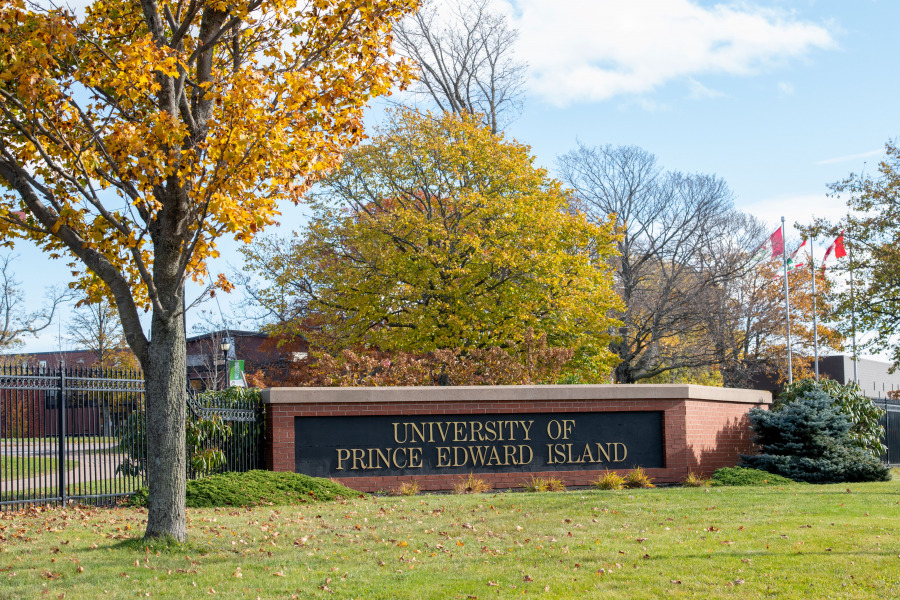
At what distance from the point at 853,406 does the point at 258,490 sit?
13692 millimetres

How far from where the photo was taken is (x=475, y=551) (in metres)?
7.96

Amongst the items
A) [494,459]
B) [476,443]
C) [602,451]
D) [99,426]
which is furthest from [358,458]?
[602,451]

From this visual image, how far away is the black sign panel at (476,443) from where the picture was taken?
13.9 metres

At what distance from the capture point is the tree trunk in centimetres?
816

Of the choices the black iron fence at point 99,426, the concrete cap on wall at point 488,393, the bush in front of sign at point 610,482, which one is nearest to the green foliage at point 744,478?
the concrete cap on wall at point 488,393

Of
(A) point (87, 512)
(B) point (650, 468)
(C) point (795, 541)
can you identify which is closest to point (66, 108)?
(A) point (87, 512)

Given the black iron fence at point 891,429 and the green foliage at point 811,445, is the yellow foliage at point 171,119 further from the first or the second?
the black iron fence at point 891,429

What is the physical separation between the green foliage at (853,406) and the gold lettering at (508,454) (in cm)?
659

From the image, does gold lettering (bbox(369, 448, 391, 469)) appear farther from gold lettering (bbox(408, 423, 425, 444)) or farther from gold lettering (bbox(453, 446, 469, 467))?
gold lettering (bbox(453, 446, 469, 467))

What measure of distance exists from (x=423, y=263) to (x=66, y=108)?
13.9 m

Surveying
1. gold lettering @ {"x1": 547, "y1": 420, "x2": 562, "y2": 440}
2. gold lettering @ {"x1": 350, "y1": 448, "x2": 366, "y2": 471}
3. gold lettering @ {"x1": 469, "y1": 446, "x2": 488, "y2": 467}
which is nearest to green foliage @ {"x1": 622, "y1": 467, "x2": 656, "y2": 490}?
gold lettering @ {"x1": 547, "y1": 420, "x2": 562, "y2": 440}

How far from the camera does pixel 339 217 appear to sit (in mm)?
24266

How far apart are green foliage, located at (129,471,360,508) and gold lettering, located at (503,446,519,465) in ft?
9.55

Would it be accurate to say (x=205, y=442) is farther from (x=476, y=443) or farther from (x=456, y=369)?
(x=456, y=369)
